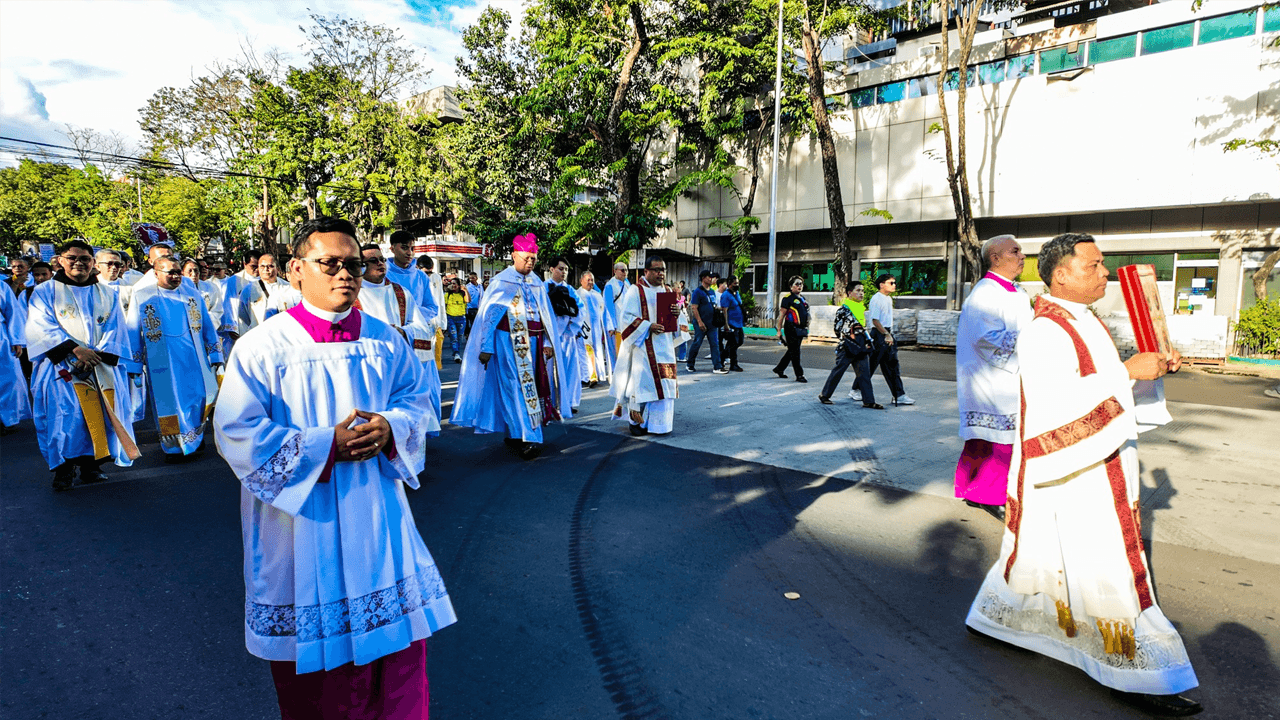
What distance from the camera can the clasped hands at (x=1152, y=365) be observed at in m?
2.82

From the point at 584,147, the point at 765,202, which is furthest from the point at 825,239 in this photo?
the point at 584,147

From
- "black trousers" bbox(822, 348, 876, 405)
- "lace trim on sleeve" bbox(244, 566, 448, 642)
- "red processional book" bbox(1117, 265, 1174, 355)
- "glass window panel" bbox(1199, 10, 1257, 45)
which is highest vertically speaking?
"glass window panel" bbox(1199, 10, 1257, 45)

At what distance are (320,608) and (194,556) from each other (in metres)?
2.81

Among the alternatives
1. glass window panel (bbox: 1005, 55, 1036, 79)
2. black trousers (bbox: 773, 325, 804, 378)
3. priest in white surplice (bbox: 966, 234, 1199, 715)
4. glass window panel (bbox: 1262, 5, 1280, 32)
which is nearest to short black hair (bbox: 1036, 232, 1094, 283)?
priest in white surplice (bbox: 966, 234, 1199, 715)

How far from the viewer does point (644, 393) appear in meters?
7.61

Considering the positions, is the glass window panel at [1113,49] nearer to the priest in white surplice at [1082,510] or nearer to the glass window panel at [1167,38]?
the glass window panel at [1167,38]

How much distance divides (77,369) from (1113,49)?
2285 centimetres

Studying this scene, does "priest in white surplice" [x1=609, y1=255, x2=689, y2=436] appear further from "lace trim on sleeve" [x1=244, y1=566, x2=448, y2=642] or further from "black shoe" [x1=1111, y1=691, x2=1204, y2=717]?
"lace trim on sleeve" [x1=244, y1=566, x2=448, y2=642]

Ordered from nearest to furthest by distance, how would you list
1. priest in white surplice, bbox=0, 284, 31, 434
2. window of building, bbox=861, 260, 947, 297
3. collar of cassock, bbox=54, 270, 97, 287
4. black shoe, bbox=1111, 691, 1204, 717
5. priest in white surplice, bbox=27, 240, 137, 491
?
black shoe, bbox=1111, 691, 1204, 717 < priest in white surplice, bbox=27, 240, 137, 491 < collar of cassock, bbox=54, 270, 97, 287 < priest in white surplice, bbox=0, 284, 31, 434 < window of building, bbox=861, 260, 947, 297

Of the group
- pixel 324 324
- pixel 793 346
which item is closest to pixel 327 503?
pixel 324 324

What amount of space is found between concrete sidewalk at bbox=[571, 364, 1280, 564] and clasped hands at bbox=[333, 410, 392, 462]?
4570 millimetres

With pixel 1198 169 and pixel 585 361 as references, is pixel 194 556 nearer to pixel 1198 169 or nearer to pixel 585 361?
pixel 585 361

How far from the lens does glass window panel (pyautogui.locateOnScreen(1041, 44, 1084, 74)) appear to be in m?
19.3

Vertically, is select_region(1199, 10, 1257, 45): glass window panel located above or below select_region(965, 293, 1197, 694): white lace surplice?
above
